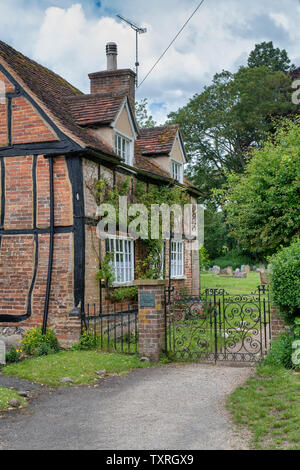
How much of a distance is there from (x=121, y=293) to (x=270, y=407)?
6.79m

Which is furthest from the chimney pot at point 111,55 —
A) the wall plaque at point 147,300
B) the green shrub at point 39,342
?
the wall plaque at point 147,300

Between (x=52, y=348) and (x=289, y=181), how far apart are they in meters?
7.61

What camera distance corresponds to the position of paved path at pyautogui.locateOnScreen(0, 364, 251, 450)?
5.49 meters

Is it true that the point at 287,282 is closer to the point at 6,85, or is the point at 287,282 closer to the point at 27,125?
the point at 27,125

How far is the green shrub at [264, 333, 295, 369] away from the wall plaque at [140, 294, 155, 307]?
2.49 m

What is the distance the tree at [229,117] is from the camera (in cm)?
3869

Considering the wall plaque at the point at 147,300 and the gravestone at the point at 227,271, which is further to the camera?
the gravestone at the point at 227,271

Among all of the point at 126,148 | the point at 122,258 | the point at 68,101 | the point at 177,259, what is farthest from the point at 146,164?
the point at 122,258

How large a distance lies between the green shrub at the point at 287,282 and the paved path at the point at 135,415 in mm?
1408

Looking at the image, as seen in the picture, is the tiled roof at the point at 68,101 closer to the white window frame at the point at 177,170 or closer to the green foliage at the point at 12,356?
the white window frame at the point at 177,170

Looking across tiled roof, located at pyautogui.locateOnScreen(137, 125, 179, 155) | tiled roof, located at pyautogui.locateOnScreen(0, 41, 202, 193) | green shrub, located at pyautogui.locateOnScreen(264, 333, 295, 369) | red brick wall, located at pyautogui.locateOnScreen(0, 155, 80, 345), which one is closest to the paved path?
green shrub, located at pyautogui.locateOnScreen(264, 333, 295, 369)

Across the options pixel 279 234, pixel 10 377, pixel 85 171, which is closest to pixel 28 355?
pixel 10 377

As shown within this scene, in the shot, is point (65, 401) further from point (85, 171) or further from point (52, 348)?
point (85, 171)

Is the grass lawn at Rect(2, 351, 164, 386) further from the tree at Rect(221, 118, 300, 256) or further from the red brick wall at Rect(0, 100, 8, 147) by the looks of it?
the tree at Rect(221, 118, 300, 256)
